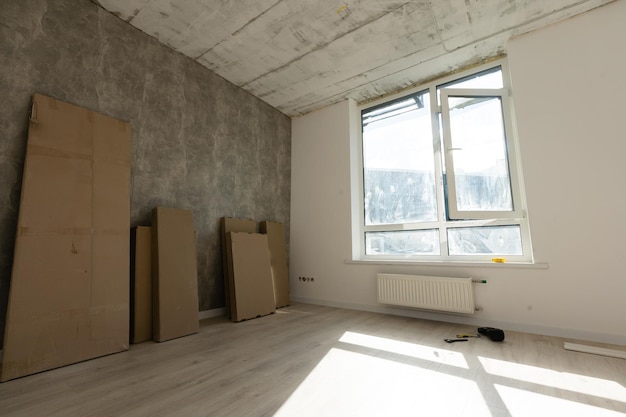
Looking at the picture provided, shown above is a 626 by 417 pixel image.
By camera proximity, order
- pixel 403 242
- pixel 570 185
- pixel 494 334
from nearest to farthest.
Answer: pixel 494 334, pixel 570 185, pixel 403 242

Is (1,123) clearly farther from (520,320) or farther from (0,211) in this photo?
(520,320)

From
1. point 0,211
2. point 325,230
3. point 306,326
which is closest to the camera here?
point 0,211

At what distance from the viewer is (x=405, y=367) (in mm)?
1994

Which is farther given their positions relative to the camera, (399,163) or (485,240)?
(399,163)

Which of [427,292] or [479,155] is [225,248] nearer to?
[427,292]

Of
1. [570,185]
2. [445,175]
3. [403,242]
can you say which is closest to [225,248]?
[403,242]

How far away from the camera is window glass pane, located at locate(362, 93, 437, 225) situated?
387 centimetres

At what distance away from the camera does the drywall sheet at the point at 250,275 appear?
11.1ft

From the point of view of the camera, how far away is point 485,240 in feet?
10.9

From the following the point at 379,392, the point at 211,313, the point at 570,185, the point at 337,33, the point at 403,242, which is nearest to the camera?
the point at 379,392

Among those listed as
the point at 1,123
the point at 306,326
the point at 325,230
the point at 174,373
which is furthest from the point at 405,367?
the point at 1,123

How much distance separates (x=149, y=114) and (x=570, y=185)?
420 cm

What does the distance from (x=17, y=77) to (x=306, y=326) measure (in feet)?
10.6

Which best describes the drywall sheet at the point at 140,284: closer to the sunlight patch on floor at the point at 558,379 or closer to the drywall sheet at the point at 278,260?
the drywall sheet at the point at 278,260
